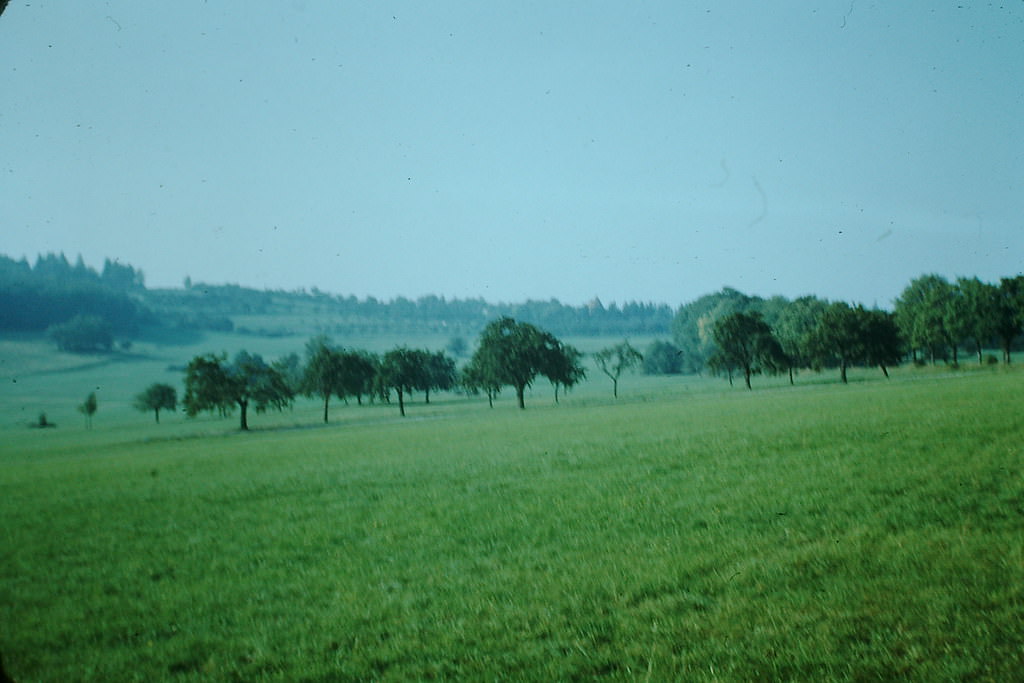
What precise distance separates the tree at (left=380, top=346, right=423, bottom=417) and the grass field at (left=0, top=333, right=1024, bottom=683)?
67.6 meters

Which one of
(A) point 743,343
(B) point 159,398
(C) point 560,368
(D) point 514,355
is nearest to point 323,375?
(B) point 159,398

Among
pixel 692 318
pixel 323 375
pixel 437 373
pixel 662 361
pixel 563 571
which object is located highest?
pixel 692 318

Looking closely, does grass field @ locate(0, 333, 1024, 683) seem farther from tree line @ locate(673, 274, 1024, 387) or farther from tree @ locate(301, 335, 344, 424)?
tree line @ locate(673, 274, 1024, 387)

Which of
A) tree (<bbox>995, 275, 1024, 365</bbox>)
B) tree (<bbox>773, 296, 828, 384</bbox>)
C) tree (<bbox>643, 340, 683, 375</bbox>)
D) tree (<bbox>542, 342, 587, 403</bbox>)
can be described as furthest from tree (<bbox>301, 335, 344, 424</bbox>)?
tree (<bbox>643, 340, 683, 375</bbox>)

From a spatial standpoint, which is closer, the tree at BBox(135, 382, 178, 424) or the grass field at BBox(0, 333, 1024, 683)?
the grass field at BBox(0, 333, 1024, 683)

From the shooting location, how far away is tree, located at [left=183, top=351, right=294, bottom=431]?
6588cm

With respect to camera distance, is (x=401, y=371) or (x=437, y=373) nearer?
(x=401, y=371)

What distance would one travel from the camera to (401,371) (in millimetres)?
88438

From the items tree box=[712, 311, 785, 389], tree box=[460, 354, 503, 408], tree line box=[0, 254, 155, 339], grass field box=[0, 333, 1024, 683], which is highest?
tree line box=[0, 254, 155, 339]

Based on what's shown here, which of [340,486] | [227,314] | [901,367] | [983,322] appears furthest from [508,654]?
[227,314]

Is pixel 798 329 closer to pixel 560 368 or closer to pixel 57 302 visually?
pixel 560 368

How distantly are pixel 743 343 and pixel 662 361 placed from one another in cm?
6539

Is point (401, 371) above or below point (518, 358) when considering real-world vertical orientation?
below

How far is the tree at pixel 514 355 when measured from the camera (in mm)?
80062
